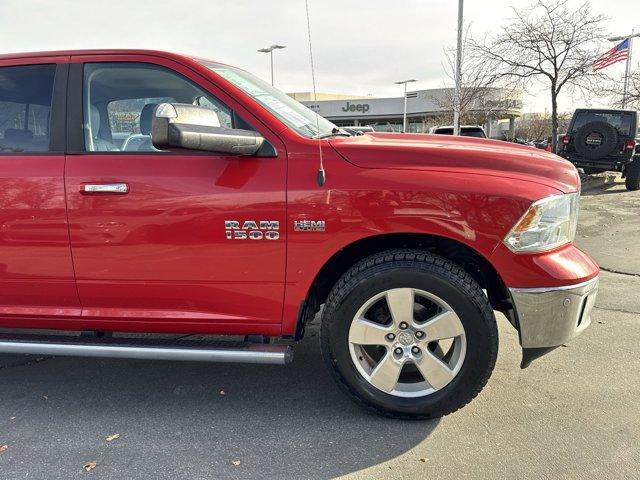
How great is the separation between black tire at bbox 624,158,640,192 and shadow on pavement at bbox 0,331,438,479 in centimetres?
1156

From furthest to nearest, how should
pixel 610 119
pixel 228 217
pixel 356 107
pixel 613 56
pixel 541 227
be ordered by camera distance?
pixel 356 107
pixel 613 56
pixel 610 119
pixel 228 217
pixel 541 227

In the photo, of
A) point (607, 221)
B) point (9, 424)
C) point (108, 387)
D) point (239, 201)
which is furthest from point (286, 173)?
point (607, 221)

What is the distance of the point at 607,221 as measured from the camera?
347 inches

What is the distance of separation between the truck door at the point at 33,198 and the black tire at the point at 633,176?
42.1 ft

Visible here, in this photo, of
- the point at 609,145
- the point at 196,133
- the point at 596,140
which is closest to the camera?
the point at 196,133

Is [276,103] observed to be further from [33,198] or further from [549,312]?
[549,312]

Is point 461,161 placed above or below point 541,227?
above

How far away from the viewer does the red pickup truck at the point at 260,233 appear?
2.56 m

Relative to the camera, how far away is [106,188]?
2.71 meters

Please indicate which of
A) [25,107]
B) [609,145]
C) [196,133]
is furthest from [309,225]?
[609,145]

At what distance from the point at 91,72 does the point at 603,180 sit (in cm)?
1454

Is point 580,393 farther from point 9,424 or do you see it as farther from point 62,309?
point 9,424

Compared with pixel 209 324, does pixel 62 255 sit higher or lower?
higher

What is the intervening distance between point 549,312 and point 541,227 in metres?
0.44
